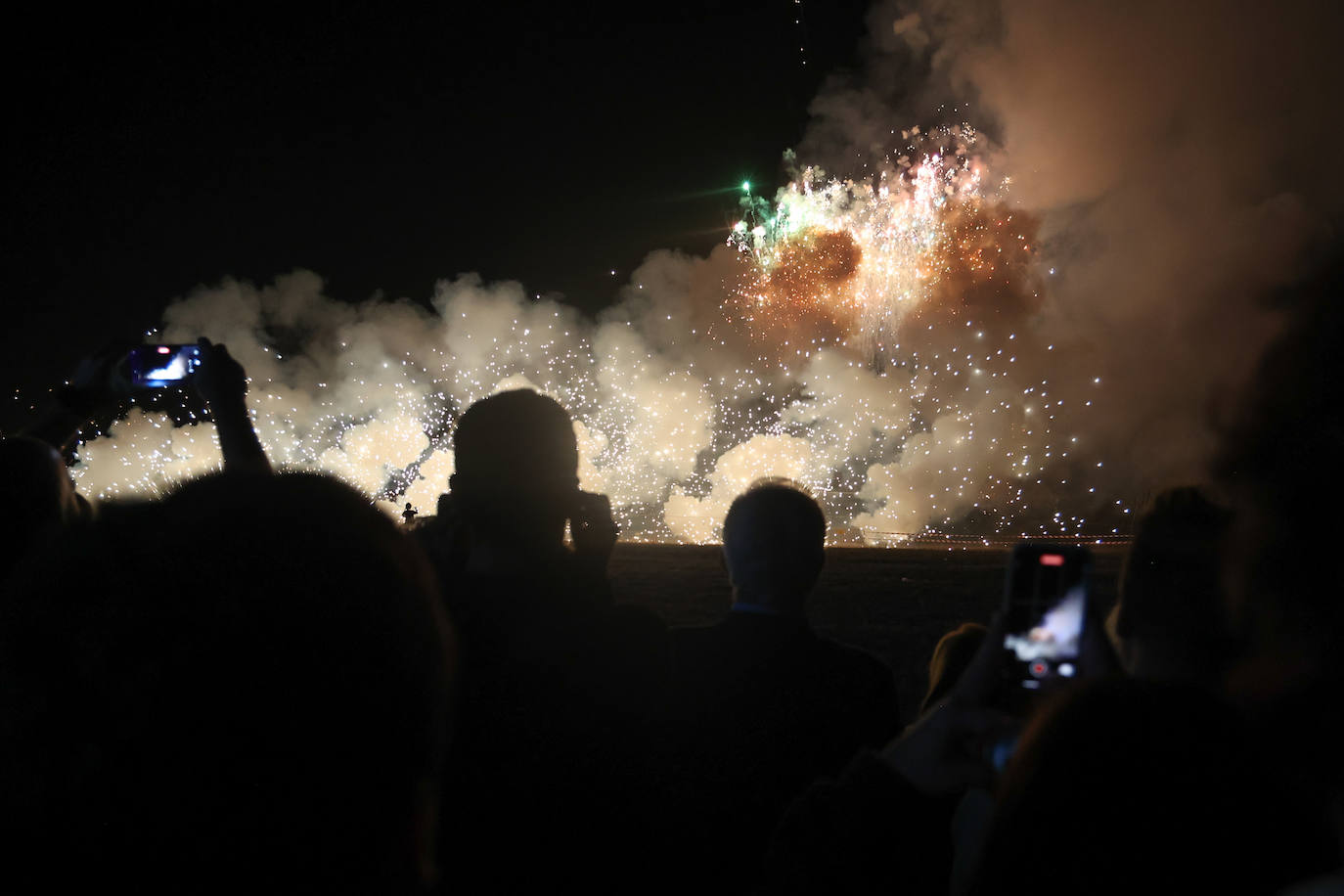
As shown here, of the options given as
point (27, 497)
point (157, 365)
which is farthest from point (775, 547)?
point (157, 365)

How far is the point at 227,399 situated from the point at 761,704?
1.73 metres

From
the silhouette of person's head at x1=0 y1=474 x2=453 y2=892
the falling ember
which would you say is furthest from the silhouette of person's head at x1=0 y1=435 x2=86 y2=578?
the falling ember

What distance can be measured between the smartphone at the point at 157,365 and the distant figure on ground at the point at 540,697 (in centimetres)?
154

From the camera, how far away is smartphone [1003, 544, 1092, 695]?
1543 millimetres

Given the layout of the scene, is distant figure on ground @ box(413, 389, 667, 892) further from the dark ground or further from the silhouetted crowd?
the dark ground

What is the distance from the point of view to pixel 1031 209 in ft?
63.7

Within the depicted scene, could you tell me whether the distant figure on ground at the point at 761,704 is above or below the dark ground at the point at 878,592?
below

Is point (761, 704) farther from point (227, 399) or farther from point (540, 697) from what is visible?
point (227, 399)

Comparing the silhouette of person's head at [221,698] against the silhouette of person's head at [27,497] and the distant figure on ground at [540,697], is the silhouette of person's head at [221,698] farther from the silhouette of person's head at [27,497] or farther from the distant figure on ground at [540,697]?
the silhouette of person's head at [27,497]

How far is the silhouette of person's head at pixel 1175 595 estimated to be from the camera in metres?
1.65

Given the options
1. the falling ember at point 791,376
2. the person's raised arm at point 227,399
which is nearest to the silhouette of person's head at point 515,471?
the person's raised arm at point 227,399

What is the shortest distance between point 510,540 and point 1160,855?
1355mm

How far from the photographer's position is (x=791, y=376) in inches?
840

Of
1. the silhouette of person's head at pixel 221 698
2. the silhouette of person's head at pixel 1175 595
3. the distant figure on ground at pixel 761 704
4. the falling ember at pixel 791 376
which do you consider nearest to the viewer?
the silhouette of person's head at pixel 221 698
